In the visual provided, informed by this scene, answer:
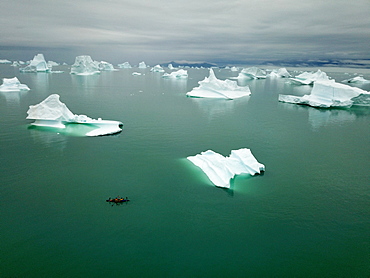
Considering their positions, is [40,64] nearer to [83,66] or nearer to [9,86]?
[83,66]

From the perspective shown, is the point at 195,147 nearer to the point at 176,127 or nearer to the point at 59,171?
the point at 176,127

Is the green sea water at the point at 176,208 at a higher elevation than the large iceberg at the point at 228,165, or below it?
below

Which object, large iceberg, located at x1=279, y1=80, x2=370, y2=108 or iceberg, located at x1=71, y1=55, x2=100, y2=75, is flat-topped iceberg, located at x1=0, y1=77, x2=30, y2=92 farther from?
large iceberg, located at x1=279, y1=80, x2=370, y2=108

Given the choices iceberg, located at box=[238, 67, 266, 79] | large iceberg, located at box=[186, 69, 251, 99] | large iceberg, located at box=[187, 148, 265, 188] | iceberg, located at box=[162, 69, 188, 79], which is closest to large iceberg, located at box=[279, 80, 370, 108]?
large iceberg, located at box=[186, 69, 251, 99]

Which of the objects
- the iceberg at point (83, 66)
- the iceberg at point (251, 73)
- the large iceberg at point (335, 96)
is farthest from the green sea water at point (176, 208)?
the iceberg at point (251, 73)

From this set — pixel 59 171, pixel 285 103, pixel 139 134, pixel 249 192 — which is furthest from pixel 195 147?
pixel 285 103

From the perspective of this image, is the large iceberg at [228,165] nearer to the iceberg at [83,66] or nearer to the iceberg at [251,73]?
the iceberg at [251,73]

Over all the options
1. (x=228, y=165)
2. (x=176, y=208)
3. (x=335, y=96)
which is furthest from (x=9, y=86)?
(x=335, y=96)
